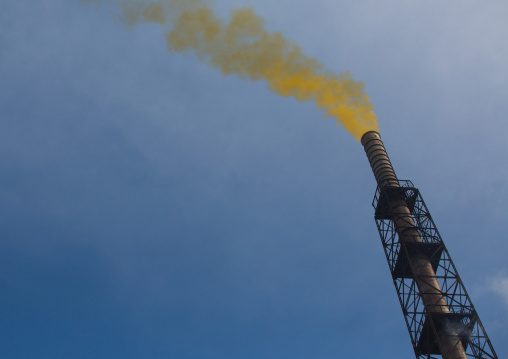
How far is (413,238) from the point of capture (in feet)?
85.1

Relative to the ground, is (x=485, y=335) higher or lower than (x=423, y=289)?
lower

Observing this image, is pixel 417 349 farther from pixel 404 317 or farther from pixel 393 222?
pixel 393 222

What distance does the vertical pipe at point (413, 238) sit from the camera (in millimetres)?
21344

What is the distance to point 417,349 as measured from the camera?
2323 centimetres

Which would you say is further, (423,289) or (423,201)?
(423,201)

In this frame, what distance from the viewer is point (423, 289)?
23.5 meters

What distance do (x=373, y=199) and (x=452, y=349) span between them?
11292 mm

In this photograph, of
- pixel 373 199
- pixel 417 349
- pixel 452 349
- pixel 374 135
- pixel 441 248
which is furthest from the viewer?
pixel 374 135

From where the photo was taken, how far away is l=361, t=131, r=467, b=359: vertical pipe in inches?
840

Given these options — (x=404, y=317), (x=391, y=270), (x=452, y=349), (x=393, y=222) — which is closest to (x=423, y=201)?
(x=393, y=222)

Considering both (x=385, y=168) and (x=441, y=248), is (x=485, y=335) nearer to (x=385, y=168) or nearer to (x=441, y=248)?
(x=441, y=248)

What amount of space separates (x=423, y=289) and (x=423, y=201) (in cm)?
695

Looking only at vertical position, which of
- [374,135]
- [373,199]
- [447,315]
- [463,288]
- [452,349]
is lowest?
[452,349]

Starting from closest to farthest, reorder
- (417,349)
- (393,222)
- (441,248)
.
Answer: (417,349)
(441,248)
(393,222)
